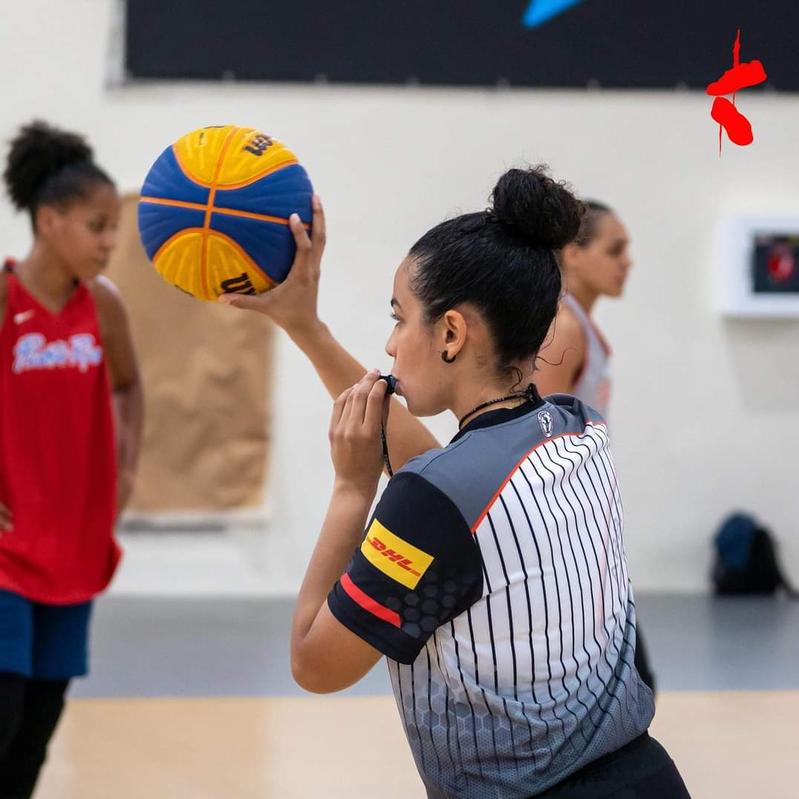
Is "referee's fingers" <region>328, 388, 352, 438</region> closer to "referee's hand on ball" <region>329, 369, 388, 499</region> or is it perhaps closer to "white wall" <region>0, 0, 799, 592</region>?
"referee's hand on ball" <region>329, 369, 388, 499</region>

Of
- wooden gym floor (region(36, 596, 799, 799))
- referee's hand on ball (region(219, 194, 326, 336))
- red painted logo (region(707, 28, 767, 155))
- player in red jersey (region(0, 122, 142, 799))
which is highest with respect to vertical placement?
red painted logo (region(707, 28, 767, 155))

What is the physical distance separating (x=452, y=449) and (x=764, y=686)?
3382mm

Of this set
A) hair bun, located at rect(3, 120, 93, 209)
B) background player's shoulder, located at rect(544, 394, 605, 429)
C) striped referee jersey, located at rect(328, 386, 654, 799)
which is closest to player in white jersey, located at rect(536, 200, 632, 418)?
background player's shoulder, located at rect(544, 394, 605, 429)

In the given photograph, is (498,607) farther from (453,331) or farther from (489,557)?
(453,331)

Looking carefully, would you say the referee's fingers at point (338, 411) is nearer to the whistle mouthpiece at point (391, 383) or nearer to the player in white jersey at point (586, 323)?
the whistle mouthpiece at point (391, 383)

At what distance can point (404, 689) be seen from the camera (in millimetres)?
1551

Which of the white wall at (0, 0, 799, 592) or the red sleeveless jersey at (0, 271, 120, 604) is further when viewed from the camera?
the white wall at (0, 0, 799, 592)

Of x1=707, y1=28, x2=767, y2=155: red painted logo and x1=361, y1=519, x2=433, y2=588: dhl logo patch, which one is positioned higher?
x1=707, y1=28, x2=767, y2=155: red painted logo

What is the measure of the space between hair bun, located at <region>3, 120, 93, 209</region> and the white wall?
251cm

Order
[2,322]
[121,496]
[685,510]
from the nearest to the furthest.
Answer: [2,322] < [121,496] < [685,510]

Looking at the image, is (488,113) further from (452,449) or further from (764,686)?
(452,449)

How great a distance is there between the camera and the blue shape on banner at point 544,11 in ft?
18.9

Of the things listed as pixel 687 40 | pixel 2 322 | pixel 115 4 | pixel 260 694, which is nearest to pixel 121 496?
pixel 2 322

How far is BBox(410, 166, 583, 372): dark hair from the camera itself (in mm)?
1554
